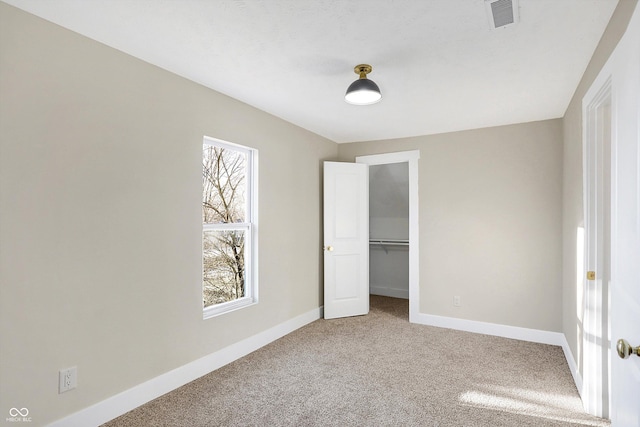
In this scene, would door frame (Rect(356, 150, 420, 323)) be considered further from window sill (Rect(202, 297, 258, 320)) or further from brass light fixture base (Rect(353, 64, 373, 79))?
brass light fixture base (Rect(353, 64, 373, 79))

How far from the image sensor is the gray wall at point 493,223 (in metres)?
3.77

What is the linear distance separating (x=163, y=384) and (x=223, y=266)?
3.50 ft

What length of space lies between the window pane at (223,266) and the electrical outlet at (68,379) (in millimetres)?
1114

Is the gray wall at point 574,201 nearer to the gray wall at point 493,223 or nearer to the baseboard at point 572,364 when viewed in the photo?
the baseboard at point 572,364

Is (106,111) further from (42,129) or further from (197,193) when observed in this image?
(197,193)

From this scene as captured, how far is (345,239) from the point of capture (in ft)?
15.3

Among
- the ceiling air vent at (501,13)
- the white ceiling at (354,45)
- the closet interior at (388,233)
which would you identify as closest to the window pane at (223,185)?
the white ceiling at (354,45)

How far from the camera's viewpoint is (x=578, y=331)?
2.77 meters

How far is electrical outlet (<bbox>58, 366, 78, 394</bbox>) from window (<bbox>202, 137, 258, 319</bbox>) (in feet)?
3.39

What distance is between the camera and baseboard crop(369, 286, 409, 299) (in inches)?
232

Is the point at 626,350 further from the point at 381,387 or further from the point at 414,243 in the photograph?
the point at 414,243

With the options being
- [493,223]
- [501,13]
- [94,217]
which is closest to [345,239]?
[493,223]

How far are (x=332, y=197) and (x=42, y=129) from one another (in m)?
3.16

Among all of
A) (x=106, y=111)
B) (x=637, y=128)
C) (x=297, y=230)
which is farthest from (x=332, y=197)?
(x=637, y=128)
